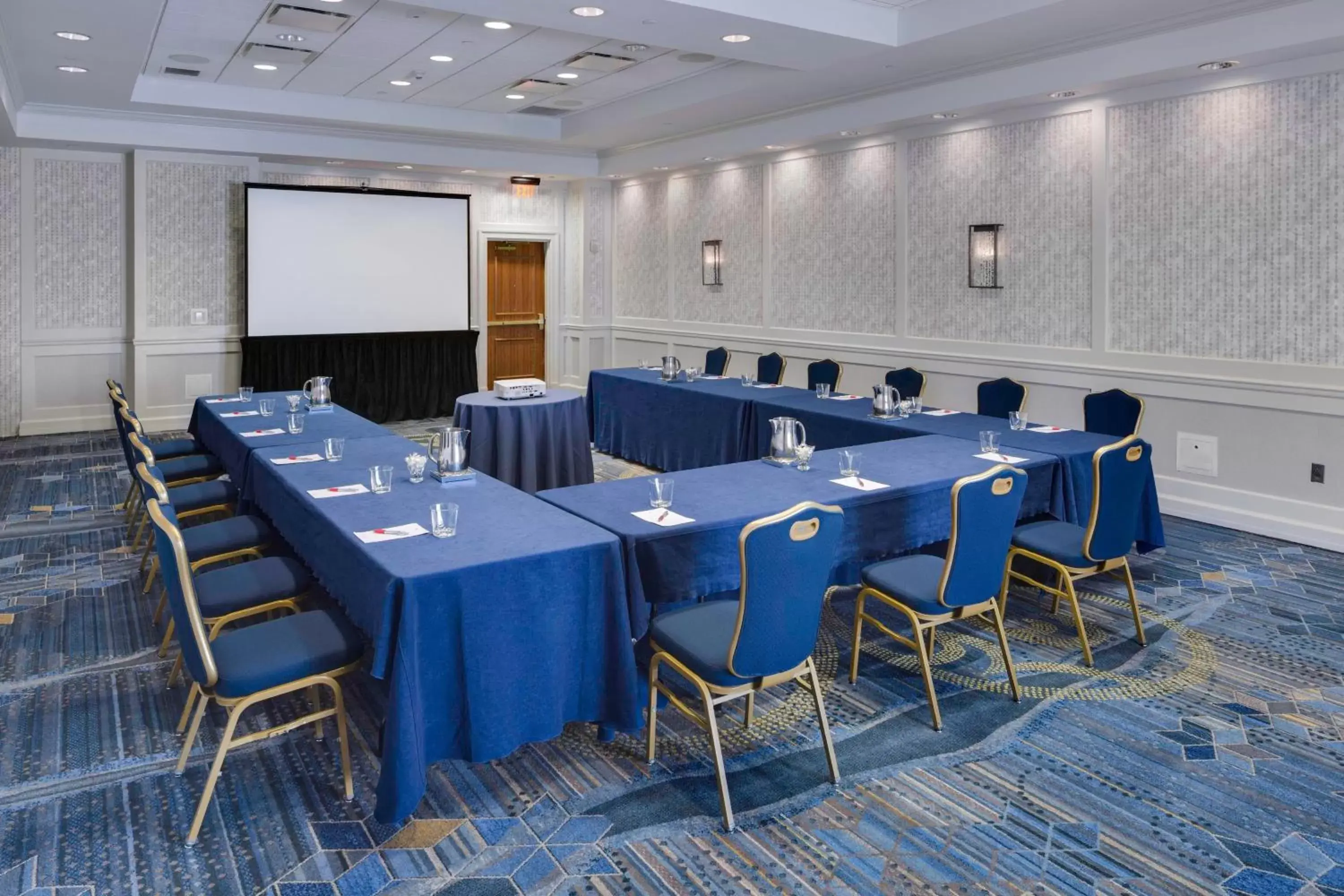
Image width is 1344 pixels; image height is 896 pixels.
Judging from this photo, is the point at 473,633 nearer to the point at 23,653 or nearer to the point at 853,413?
the point at 23,653

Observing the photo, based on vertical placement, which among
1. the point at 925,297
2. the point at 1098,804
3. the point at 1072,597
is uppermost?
the point at 925,297

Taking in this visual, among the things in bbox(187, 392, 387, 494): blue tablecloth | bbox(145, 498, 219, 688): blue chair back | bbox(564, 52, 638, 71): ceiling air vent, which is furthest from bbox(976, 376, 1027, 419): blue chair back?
bbox(145, 498, 219, 688): blue chair back

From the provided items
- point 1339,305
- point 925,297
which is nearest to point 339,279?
point 925,297

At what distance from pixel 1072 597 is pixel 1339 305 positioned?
3.01 m

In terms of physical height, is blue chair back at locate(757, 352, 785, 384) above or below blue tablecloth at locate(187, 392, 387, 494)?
above

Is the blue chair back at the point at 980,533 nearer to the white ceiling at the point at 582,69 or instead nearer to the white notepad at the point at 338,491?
the white notepad at the point at 338,491

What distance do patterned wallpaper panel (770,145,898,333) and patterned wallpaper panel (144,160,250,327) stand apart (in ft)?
17.9

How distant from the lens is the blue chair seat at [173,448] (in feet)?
19.9

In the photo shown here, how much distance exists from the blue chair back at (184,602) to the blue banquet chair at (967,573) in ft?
7.29

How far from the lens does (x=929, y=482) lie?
13.3 feet

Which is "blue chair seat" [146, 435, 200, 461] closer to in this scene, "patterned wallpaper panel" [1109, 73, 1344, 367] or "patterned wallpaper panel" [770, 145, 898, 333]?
"patterned wallpaper panel" [770, 145, 898, 333]

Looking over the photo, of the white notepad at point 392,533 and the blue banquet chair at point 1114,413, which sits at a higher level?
the blue banquet chair at point 1114,413

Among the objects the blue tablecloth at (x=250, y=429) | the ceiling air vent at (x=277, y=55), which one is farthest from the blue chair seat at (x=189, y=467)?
the ceiling air vent at (x=277, y=55)

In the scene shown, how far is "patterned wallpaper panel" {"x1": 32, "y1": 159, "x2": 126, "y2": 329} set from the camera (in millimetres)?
9344
